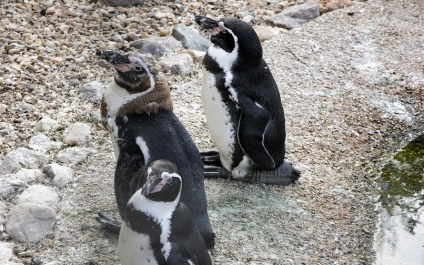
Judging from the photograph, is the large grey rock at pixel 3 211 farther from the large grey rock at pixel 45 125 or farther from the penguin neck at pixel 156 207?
the penguin neck at pixel 156 207

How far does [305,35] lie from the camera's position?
23.3 feet

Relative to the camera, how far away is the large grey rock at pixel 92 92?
585cm

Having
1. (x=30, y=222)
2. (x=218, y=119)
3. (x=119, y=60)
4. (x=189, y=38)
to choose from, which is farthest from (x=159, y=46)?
(x=30, y=222)

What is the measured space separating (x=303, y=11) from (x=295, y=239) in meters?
3.63

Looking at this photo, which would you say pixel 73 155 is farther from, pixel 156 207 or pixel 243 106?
pixel 156 207

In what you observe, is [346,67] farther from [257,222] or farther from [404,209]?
[257,222]

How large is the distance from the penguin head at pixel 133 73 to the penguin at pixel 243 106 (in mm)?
701

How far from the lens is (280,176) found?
16.4ft

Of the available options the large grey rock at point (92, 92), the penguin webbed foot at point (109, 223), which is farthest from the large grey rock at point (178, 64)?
the penguin webbed foot at point (109, 223)

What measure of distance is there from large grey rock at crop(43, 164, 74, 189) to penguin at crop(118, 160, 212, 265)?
48.1 inches

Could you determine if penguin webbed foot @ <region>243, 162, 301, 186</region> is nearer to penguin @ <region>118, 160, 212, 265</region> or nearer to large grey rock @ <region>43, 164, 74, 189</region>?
large grey rock @ <region>43, 164, 74, 189</region>

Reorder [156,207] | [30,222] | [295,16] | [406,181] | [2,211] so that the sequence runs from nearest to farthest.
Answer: [156,207] < [30,222] < [2,211] < [406,181] < [295,16]

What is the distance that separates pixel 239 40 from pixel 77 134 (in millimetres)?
1298

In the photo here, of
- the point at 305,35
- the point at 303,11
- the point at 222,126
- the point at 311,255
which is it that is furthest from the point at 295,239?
the point at 303,11
